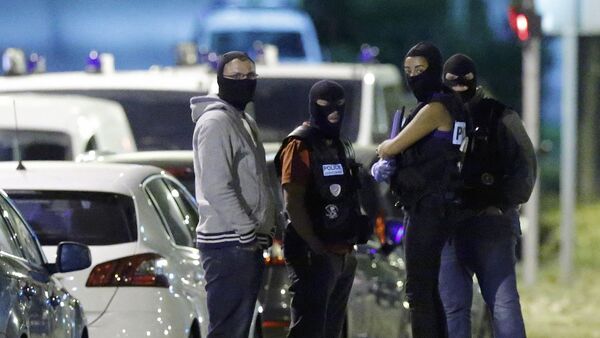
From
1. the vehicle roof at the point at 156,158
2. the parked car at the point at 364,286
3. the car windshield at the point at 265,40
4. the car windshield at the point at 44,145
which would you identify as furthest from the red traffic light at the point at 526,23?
the parked car at the point at 364,286

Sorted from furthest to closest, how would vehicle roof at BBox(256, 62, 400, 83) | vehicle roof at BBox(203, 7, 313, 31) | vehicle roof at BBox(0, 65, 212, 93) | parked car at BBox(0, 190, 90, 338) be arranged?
1. vehicle roof at BBox(203, 7, 313, 31)
2. vehicle roof at BBox(256, 62, 400, 83)
3. vehicle roof at BBox(0, 65, 212, 93)
4. parked car at BBox(0, 190, 90, 338)

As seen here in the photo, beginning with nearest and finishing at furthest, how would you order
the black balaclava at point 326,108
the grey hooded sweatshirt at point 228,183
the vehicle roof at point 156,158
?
the grey hooded sweatshirt at point 228,183, the black balaclava at point 326,108, the vehicle roof at point 156,158

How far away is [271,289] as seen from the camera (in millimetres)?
10492

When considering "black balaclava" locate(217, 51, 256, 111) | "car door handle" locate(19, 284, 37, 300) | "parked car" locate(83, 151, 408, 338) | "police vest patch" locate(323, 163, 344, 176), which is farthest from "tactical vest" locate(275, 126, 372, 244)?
"car door handle" locate(19, 284, 37, 300)

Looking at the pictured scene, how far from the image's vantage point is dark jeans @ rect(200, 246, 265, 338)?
8.30 meters

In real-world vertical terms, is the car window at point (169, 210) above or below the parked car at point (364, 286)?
above

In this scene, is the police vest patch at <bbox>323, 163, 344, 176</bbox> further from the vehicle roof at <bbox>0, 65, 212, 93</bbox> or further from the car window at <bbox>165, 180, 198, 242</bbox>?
the vehicle roof at <bbox>0, 65, 212, 93</bbox>

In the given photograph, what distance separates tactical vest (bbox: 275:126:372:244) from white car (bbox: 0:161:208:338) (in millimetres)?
746

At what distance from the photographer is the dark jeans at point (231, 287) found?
8305mm

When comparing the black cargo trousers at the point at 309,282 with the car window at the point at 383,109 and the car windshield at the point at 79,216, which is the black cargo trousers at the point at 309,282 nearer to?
the car windshield at the point at 79,216

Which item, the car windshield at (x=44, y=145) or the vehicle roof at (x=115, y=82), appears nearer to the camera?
the car windshield at (x=44, y=145)

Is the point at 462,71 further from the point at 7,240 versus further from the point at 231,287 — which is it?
the point at 7,240

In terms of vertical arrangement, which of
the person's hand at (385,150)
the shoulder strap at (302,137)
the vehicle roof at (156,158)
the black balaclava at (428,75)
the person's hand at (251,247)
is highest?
the black balaclava at (428,75)

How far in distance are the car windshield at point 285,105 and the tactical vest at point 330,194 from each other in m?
8.58
